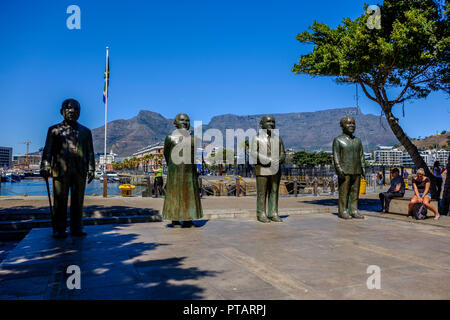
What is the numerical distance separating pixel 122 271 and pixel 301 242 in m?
2.91

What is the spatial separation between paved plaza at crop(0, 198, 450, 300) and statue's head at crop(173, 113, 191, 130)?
2.06m

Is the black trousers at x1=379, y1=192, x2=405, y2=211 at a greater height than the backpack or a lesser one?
greater

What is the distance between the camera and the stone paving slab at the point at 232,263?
3.21m

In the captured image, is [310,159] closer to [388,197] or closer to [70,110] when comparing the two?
[388,197]

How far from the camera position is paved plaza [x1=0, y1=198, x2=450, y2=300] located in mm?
3221

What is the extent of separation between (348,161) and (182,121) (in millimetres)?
4048

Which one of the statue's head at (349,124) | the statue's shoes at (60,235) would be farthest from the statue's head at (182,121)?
the statue's head at (349,124)

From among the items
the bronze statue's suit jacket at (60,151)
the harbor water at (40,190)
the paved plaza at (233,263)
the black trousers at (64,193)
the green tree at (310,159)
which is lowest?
the harbor water at (40,190)

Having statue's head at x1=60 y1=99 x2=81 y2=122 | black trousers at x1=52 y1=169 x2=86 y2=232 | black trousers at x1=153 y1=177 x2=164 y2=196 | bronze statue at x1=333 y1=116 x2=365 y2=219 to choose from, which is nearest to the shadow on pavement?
black trousers at x1=52 y1=169 x2=86 y2=232

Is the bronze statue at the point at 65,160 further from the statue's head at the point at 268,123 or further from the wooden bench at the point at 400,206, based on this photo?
the wooden bench at the point at 400,206

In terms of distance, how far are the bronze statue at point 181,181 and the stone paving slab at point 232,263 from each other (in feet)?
1.22

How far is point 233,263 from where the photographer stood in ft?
13.9

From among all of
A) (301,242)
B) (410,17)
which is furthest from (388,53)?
(301,242)

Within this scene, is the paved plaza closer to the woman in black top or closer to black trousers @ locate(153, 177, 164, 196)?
the woman in black top
